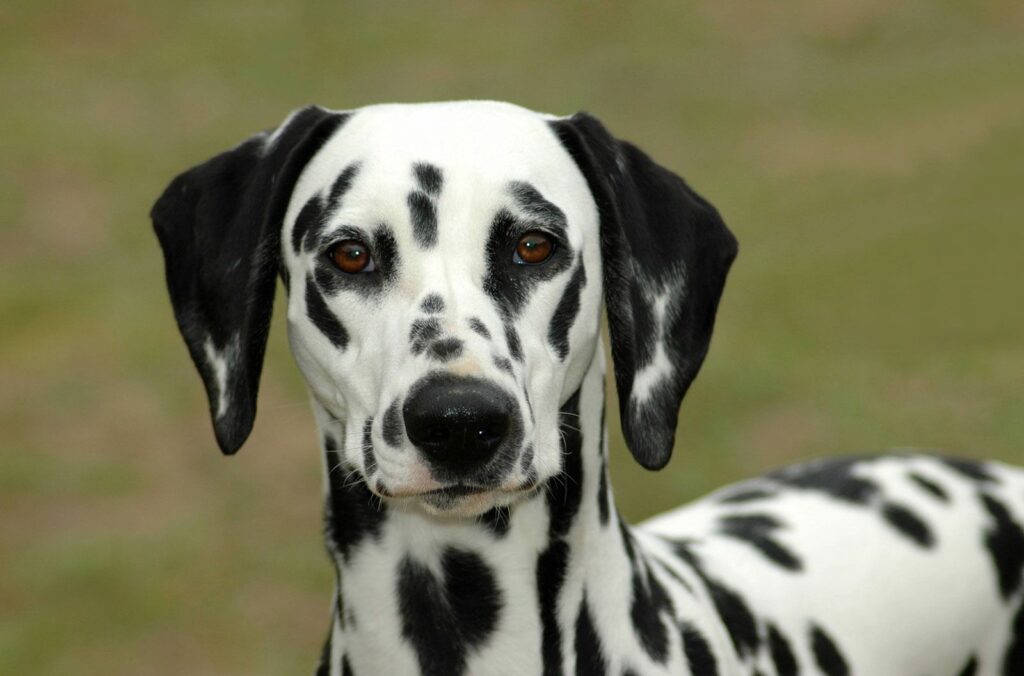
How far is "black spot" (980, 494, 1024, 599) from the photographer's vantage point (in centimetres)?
486

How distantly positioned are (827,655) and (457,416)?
1.83 meters

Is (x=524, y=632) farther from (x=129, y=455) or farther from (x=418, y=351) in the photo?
(x=129, y=455)

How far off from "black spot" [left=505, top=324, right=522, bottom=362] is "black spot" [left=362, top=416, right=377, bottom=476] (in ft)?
1.19

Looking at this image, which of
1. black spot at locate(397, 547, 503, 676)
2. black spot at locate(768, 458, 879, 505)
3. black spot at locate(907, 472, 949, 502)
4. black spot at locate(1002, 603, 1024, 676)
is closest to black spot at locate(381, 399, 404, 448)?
black spot at locate(397, 547, 503, 676)

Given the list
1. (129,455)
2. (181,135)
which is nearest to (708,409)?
(129,455)

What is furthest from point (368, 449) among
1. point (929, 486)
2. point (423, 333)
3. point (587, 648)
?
point (929, 486)

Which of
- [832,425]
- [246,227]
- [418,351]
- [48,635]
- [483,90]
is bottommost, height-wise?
[48,635]

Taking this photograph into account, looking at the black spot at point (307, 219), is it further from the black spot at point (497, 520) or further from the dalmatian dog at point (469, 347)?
the black spot at point (497, 520)

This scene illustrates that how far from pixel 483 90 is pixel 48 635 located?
312 inches

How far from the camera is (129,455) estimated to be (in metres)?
9.19

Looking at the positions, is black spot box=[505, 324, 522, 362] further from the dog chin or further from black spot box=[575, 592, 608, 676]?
black spot box=[575, 592, 608, 676]

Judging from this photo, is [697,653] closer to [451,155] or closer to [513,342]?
[513,342]

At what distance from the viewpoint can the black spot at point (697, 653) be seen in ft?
12.8

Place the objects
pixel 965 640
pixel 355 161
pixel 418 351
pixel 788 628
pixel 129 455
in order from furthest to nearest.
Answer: pixel 129 455 < pixel 965 640 < pixel 788 628 < pixel 355 161 < pixel 418 351
